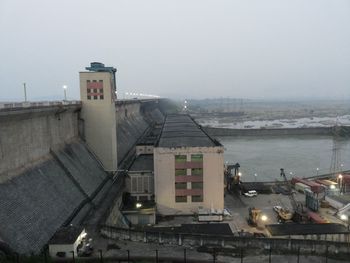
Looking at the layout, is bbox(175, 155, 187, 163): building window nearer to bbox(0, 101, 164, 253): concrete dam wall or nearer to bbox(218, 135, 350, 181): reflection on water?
bbox(0, 101, 164, 253): concrete dam wall

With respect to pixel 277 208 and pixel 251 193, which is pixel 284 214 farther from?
pixel 251 193

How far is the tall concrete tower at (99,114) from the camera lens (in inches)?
1156

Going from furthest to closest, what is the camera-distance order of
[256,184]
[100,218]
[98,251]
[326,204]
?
[256,184], [326,204], [100,218], [98,251]

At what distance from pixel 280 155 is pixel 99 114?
1397 inches

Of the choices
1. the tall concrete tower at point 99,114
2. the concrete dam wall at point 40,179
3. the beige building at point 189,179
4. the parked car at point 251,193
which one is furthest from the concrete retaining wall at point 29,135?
the parked car at point 251,193

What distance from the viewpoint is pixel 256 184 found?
1336 inches

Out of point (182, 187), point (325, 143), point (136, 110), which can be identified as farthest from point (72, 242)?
point (325, 143)

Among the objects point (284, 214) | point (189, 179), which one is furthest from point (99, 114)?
point (284, 214)

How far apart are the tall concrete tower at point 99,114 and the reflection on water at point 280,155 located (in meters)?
18.3

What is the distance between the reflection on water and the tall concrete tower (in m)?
18.3

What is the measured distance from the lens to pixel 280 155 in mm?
55062

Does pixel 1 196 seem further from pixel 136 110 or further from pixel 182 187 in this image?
pixel 136 110

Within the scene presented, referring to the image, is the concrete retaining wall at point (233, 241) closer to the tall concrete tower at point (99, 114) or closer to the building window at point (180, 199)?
the building window at point (180, 199)

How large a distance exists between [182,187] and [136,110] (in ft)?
145
